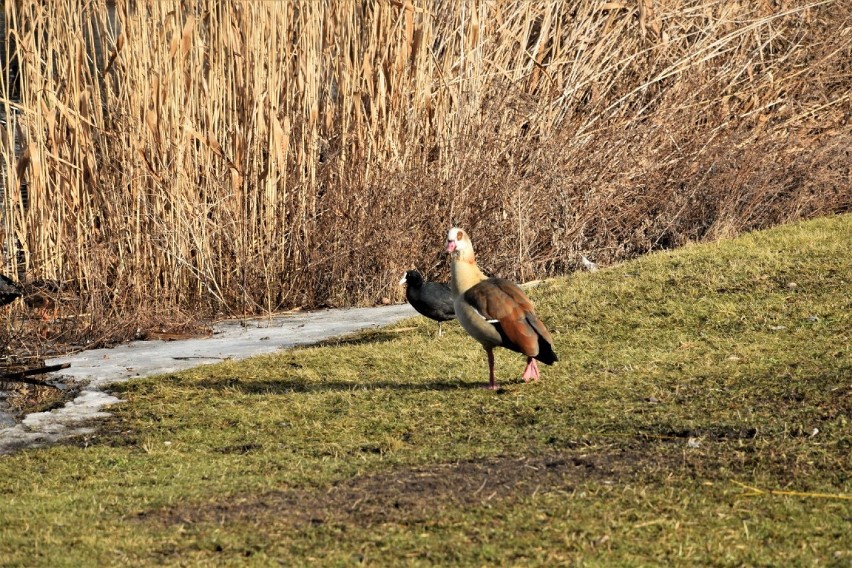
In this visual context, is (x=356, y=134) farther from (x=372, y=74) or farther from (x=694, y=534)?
(x=694, y=534)

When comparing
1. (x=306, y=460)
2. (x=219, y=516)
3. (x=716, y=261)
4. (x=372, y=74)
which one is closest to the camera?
(x=219, y=516)

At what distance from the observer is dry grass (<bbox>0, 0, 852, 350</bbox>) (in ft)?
31.1

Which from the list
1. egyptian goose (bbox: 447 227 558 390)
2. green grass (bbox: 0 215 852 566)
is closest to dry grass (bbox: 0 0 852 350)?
green grass (bbox: 0 215 852 566)

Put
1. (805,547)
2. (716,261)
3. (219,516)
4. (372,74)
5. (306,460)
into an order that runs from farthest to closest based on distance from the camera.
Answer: (372,74), (716,261), (306,460), (219,516), (805,547)

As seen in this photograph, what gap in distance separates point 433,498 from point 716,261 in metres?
5.46

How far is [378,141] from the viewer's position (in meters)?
10.6

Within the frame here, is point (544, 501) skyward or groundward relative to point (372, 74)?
groundward

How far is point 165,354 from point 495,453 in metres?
3.83

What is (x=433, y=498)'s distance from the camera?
475 cm

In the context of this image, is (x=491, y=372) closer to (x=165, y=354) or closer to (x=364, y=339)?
(x=364, y=339)

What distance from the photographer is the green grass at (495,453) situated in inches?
170

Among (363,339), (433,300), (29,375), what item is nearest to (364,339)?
(363,339)

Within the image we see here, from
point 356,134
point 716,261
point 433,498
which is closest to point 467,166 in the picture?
point 356,134

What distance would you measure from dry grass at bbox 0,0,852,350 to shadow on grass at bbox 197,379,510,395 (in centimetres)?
214
